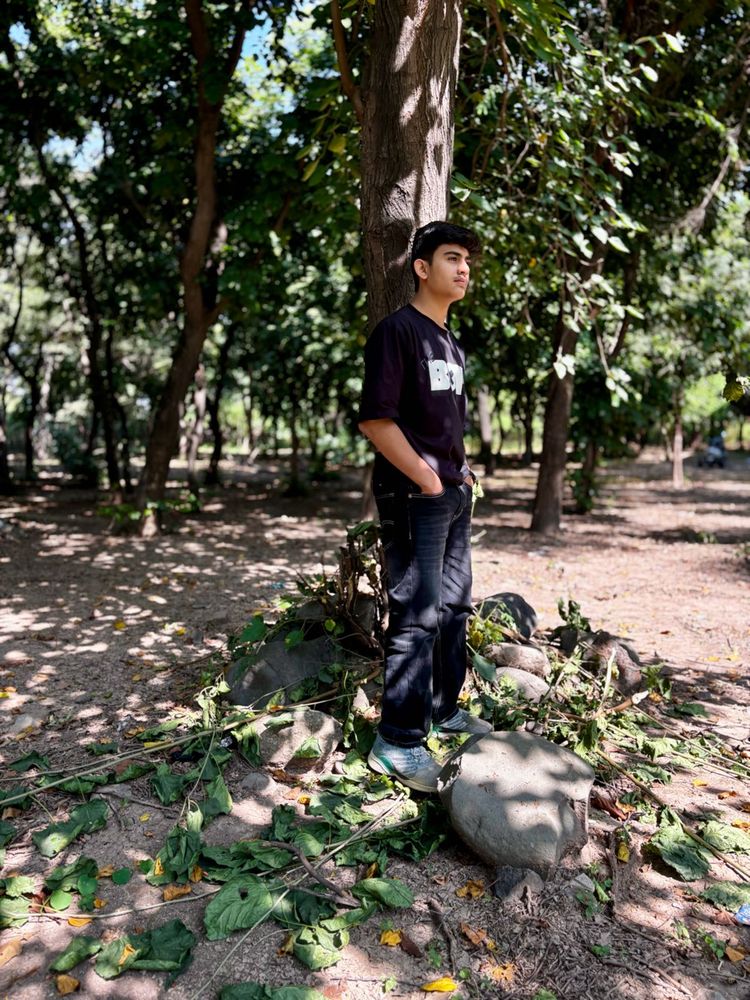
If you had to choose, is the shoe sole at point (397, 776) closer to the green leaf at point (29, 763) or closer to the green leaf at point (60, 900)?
the green leaf at point (60, 900)

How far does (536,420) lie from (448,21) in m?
39.2

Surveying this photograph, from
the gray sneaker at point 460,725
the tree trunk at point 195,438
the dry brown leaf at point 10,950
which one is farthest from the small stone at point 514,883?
the tree trunk at point 195,438

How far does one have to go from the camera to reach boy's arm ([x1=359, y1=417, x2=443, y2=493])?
112 inches

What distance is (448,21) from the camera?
352 cm

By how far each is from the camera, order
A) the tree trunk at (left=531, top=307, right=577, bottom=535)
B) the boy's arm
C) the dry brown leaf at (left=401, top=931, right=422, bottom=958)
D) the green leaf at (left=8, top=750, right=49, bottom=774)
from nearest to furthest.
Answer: the dry brown leaf at (left=401, top=931, right=422, bottom=958), the boy's arm, the green leaf at (left=8, top=750, right=49, bottom=774), the tree trunk at (left=531, top=307, right=577, bottom=535)

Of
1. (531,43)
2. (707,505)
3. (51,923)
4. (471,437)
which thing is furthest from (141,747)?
(471,437)

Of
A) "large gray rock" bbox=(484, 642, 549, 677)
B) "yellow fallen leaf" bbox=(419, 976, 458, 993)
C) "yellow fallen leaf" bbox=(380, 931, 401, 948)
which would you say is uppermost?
"large gray rock" bbox=(484, 642, 549, 677)

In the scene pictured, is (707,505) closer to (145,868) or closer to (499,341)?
(499,341)

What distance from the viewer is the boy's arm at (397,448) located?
285cm

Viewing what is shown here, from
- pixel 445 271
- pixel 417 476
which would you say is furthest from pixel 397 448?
pixel 445 271

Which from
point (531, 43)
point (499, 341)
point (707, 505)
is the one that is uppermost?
point (531, 43)

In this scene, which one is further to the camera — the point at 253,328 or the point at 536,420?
the point at 536,420

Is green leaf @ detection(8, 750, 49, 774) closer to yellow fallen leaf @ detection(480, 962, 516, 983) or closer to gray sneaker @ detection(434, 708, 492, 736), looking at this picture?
gray sneaker @ detection(434, 708, 492, 736)

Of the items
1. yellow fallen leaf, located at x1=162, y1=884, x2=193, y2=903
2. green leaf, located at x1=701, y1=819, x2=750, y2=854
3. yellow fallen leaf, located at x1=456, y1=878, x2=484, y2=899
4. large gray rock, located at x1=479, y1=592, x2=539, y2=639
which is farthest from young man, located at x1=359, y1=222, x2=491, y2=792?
large gray rock, located at x1=479, y1=592, x2=539, y2=639
